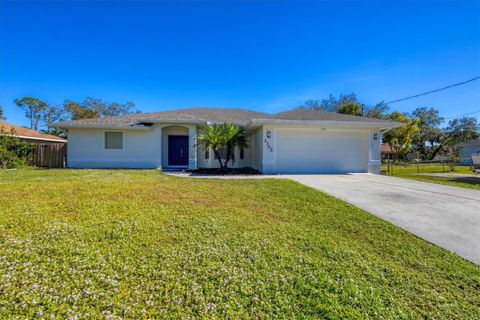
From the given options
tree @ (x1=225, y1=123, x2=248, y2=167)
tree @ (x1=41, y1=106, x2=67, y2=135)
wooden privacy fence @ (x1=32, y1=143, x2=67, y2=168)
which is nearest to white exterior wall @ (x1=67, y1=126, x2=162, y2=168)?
wooden privacy fence @ (x1=32, y1=143, x2=67, y2=168)

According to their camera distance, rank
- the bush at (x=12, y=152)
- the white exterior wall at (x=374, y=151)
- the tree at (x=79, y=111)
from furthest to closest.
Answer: the tree at (x=79, y=111), the white exterior wall at (x=374, y=151), the bush at (x=12, y=152)

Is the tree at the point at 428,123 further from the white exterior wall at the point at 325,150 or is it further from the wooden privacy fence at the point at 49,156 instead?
the wooden privacy fence at the point at 49,156

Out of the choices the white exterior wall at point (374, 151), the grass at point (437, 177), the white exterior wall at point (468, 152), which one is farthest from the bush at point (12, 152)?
the white exterior wall at point (468, 152)

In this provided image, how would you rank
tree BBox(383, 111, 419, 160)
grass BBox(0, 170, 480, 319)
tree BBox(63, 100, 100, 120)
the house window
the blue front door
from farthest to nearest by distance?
tree BBox(63, 100, 100, 120), tree BBox(383, 111, 419, 160), the blue front door, the house window, grass BBox(0, 170, 480, 319)

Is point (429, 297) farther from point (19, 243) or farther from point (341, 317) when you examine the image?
point (19, 243)

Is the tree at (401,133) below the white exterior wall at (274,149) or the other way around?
the other way around

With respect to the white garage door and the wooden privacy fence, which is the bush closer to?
the wooden privacy fence

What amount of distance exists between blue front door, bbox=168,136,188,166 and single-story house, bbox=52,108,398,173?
45 centimetres

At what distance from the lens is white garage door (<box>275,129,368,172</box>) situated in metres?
11.8

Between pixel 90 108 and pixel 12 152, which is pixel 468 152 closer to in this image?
pixel 12 152

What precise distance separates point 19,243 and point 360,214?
5.94 m

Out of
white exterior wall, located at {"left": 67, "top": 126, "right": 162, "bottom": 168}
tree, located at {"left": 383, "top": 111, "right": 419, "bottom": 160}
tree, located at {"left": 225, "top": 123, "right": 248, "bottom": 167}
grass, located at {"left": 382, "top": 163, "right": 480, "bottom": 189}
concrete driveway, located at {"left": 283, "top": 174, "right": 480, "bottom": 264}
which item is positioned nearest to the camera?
concrete driveway, located at {"left": 283, "top": 174, "right": 480, "bottom": 264}

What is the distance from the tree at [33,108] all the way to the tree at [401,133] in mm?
51594

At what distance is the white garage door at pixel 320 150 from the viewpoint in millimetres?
11758
